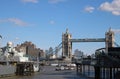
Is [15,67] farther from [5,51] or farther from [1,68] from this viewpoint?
[5,51]

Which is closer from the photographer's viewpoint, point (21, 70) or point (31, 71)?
point (21, 70)

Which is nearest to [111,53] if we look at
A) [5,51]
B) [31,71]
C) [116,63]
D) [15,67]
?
[116,63]

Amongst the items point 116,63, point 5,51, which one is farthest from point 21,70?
point 116,63

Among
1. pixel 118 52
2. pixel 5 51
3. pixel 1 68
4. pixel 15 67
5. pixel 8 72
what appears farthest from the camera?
pixel 5 51

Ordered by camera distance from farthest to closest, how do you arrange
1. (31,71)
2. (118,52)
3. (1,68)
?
(31,71) → (1,68) → (118,52)

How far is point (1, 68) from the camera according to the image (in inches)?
4643

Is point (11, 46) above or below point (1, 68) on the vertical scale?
above

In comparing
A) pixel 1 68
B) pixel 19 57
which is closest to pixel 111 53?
pixel 1 68

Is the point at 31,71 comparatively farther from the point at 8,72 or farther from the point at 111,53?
the point at 111,53

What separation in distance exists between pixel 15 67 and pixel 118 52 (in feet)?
228

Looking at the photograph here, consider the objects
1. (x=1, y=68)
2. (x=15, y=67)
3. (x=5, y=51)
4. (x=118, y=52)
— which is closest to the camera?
(x=118, y=52)

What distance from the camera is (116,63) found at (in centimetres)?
6912

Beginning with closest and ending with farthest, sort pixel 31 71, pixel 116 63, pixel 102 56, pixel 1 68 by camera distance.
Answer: pixel 116 63 < pixel 102 56 < pixel 1 68 < pixel 31 71

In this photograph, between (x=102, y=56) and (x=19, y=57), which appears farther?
(x=19, y=57)
